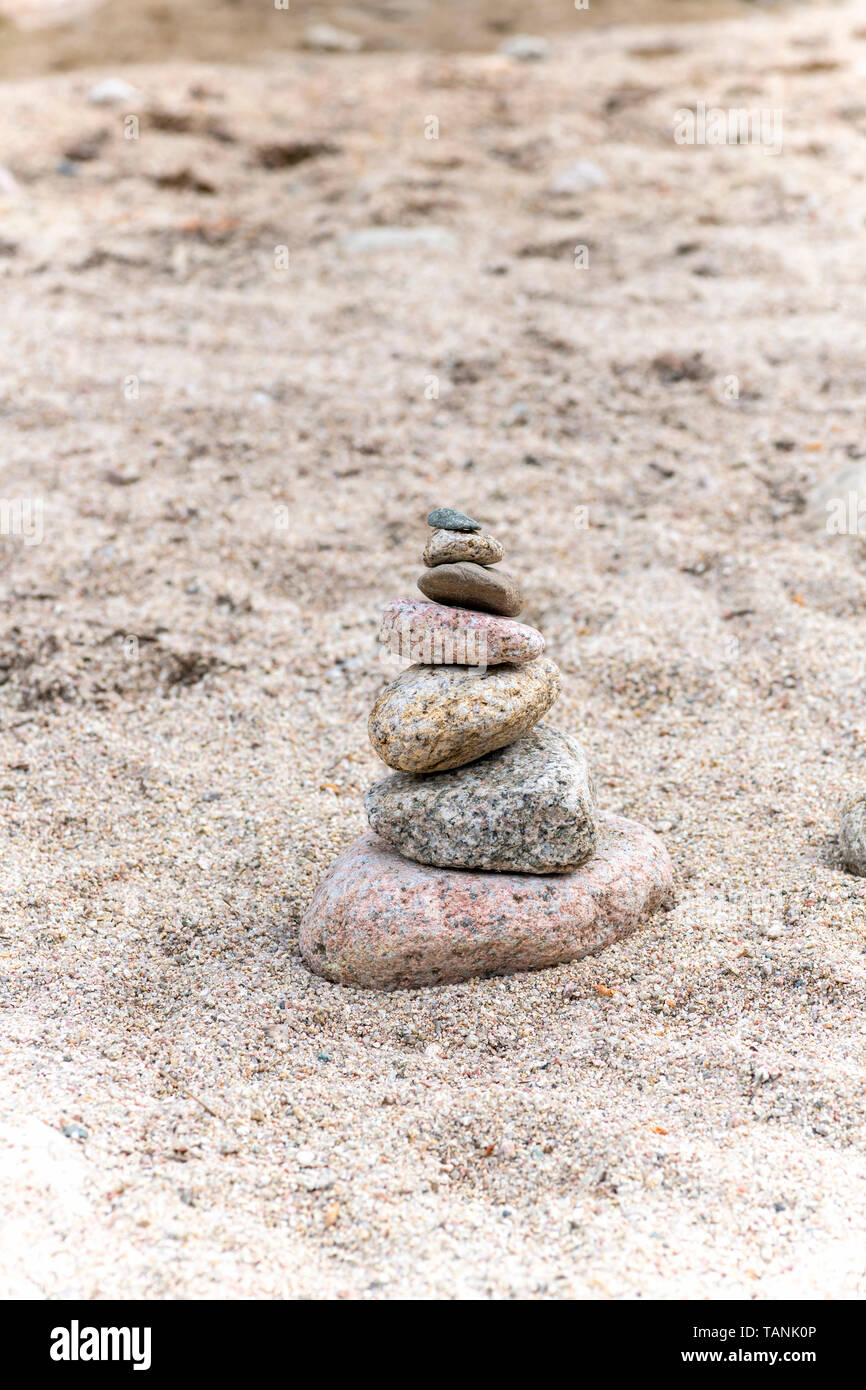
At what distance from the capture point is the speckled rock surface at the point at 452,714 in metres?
3.40

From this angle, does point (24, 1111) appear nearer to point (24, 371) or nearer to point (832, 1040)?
point (832, 1040)

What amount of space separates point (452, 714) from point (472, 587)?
39 centimetres

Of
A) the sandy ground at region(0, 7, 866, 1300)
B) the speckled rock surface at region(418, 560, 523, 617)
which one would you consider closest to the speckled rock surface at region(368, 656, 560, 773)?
the speckled rock surface at region(418, 560, 523, 617)

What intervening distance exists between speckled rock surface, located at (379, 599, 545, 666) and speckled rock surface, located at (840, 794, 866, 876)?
1190 mm

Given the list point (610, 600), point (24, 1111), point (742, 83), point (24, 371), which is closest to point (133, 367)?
point (24, 371)

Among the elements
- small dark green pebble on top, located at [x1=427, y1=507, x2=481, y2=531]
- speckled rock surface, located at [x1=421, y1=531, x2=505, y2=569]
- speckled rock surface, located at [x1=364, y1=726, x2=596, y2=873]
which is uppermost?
small dark green pebble on top, located at [x1=427, y1=507, x2=481, y2=531]

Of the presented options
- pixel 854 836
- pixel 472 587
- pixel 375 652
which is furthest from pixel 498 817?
pixel 375 652

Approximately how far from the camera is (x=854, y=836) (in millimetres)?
3691

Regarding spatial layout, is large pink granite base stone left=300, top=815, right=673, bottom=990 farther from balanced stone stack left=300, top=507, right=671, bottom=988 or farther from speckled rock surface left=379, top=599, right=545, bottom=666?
speckled rock surface left=379, top=599, right=545, bottom=666

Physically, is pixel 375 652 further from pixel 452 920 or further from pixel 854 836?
pixel 854 836

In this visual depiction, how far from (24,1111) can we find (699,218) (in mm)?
7439

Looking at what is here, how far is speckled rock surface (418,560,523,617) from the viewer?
3.46 metres

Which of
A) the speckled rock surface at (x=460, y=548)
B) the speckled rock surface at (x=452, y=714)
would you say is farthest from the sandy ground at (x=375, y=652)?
the speckled rock surface at (x=460, y=548)
